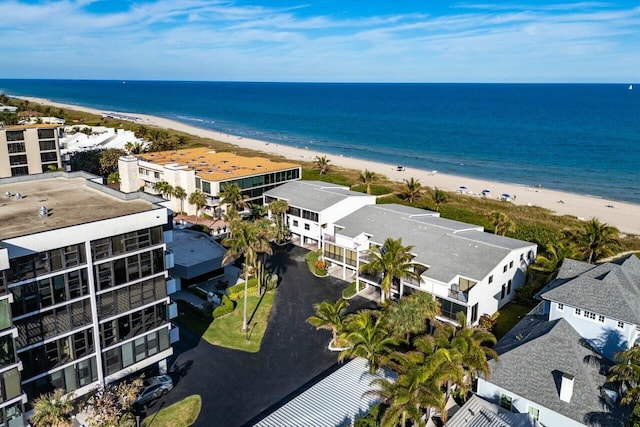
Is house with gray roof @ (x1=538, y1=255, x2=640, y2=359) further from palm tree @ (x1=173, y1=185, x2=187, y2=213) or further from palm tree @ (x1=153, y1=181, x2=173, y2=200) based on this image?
palm tree @ (x1=153, y1=181, x2=173, y2=200)

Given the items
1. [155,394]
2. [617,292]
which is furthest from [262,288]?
[617,292]

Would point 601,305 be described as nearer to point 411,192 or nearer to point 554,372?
point 554,372

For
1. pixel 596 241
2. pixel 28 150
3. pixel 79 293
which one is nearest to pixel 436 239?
pixel 596 241

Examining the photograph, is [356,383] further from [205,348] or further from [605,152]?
[605,152]

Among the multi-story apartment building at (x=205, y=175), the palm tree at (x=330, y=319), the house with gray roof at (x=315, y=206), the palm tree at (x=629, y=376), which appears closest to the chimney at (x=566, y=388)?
the palm tree at (x=629, y=376)

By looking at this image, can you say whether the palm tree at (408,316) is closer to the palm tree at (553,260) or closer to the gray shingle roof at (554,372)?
the gray shingle roof at (554,372)

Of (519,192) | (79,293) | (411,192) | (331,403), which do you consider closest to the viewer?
(79,293)

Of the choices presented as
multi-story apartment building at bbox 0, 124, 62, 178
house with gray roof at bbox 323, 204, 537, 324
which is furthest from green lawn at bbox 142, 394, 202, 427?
multi-story apartment building at bbox 0, 124, 62, 178
